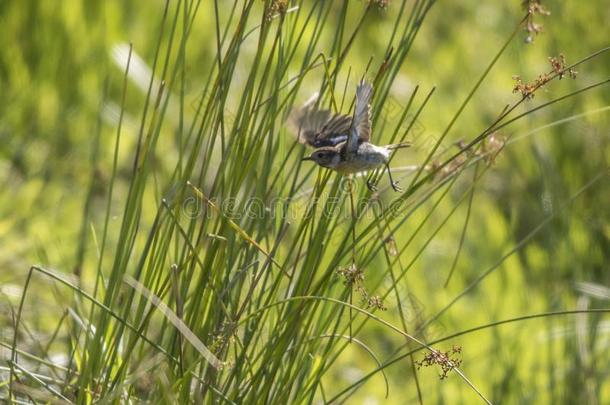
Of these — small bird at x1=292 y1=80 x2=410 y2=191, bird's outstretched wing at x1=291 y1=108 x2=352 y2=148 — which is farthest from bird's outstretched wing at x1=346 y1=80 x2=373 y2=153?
bird's outstretched wing at x1=291 y1=108 x2=352 y2=148

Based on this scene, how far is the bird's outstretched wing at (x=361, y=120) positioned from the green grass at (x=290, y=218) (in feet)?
0.19

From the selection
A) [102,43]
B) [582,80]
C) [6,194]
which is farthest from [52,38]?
[582,80]

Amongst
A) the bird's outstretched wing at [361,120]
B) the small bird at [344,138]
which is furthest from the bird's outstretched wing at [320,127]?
the bird's outstretched wing at [361,120]

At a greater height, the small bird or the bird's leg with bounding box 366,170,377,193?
A: the small bird

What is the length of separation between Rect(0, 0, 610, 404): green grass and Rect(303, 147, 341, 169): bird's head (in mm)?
60

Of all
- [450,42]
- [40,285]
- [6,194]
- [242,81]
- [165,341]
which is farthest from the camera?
[450,42]

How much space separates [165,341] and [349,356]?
1.52 metres

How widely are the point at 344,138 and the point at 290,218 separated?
23 centimetres

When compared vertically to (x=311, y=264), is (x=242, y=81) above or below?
above

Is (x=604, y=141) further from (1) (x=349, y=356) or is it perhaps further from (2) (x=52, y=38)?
(2) (x=52, y=38)

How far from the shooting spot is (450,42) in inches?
214

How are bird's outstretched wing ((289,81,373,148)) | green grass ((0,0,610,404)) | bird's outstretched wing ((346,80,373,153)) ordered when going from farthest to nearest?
bird's outstretched wing ((289,81,373,148)), green grass ((0,0,610,404)), bird's outstretched wing ((346,80,373,153))

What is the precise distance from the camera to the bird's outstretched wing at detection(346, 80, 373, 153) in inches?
68.9

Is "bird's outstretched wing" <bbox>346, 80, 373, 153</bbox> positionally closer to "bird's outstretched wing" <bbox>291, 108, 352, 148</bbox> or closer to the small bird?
the small bird
